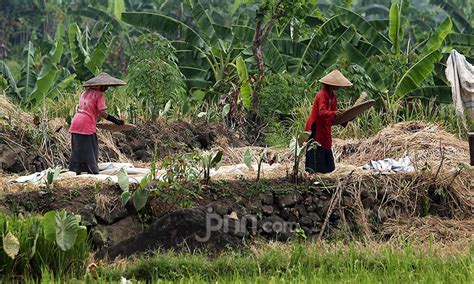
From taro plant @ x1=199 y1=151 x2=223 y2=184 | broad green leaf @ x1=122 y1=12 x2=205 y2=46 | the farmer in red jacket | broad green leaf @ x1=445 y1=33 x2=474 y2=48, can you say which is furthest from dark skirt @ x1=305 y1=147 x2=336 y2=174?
broad green leaf @ x1=445 y1=33 x2=474 y2=48

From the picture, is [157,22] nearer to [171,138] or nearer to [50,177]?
[171,138]

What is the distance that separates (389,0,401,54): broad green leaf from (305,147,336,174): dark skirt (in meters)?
5.35

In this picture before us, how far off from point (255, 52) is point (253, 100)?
64cm

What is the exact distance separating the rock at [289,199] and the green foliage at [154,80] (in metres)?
3.84

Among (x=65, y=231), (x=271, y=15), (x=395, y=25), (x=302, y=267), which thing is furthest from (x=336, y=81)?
(x=395, y=25)

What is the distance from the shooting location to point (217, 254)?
7.42m

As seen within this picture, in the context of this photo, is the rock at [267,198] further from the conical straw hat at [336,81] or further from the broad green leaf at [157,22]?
the broad green leaf at [157,22]

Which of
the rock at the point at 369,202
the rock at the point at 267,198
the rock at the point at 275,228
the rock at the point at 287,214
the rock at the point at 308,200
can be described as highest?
the rock at the point at 267,198

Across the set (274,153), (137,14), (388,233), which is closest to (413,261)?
(388,233)

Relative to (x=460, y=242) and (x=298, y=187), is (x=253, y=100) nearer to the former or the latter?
(x=298, y=187)

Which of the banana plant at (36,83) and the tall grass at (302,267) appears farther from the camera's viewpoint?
the banana plant at (36,83)

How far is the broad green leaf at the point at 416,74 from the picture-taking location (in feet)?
44.5

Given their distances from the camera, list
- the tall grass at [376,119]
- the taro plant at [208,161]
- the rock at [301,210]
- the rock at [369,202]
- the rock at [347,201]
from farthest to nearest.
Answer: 1. the tall grass at [376,119]
2. the rock at [369,202]
3. the rock at [347,201]
4. the rock at [301,210]
5. the taro plant at [208,161]

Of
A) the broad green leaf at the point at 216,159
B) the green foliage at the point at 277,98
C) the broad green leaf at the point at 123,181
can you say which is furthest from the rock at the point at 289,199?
the green foliage at the point at 277,98
